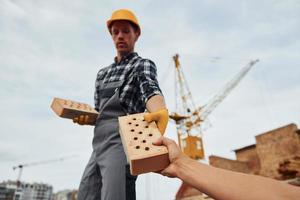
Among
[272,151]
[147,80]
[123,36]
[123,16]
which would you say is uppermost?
[272,151]

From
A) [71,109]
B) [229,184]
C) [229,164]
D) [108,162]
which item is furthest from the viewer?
[229,164]

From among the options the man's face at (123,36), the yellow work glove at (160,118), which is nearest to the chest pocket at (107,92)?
the man's face at (123,36)

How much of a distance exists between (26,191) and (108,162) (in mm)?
130019

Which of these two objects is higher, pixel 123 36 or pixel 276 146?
pixel 276 146

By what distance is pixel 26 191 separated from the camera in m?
112

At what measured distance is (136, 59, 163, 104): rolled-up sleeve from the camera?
1.74 meters

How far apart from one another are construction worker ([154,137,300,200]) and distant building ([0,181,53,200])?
111 m

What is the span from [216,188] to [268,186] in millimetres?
155

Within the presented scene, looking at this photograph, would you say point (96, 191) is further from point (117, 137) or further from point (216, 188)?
point (216, 188)

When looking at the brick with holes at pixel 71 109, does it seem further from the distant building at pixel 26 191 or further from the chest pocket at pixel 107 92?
the distant building at pixel 26 191

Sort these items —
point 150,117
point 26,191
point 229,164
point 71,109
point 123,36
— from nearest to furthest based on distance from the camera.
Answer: point 150,117, point 71,109, point 123,36, point 229,164, point 26,191

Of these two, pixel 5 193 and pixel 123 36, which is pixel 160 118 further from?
pixel 5 193

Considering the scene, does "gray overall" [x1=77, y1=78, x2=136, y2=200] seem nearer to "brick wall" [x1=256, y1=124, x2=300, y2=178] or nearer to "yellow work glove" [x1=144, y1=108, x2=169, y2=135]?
"yellow work glove" [x1=144, y1=108, x2=169, y2=135]

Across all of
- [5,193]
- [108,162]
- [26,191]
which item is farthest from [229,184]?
[26,191]
